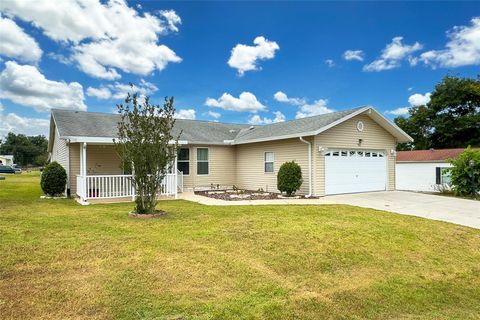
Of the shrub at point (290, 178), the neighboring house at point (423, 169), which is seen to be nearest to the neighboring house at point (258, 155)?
the shrub at point (290, 178)

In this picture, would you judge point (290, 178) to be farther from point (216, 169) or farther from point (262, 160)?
point (216, 169)

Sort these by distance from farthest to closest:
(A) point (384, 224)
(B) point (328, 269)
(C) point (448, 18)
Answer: (C) point (448, 18)
(A) point (384, 224)
(B) point (328, 269)

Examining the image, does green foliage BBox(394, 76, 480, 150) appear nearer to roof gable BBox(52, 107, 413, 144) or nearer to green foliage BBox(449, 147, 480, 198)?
roof gable BBox(52, 107, 413, 144)

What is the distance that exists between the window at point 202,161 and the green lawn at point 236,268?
28.0ft

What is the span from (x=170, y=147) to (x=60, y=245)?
3.96 m

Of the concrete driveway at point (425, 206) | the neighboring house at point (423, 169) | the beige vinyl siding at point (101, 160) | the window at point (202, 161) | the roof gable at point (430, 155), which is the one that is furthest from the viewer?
the neighboring house at point (423, 169)

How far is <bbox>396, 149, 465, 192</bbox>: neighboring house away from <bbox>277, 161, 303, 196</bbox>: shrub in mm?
14024

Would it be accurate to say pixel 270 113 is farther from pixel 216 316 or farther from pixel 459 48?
pixel 216 316

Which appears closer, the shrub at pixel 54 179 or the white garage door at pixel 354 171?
the shrub at pixel 54 179

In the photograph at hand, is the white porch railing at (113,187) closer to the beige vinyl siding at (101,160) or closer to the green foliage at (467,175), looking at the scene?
the beige vinyl siding at (101,160)

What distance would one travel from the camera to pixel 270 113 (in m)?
30.8

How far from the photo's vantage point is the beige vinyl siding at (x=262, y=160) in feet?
45.6

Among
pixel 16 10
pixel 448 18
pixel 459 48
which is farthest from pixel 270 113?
pixel 16 10

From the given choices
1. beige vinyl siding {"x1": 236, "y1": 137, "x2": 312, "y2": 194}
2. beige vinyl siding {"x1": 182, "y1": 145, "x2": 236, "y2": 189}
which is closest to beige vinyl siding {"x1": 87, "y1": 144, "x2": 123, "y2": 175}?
beige vinyl siding {"x1": 182, "y1": 145, "x2": 236, "y2": 189}
